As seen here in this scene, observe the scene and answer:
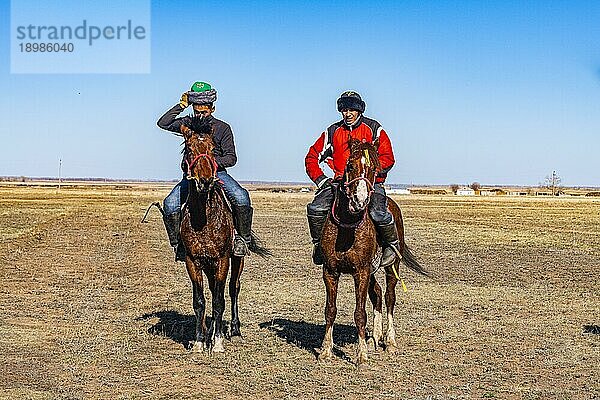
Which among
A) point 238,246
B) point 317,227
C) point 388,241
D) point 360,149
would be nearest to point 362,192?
point 360,149

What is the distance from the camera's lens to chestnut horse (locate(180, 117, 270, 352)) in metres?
8.81

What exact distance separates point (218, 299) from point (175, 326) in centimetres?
207

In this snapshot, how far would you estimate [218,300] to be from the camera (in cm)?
980

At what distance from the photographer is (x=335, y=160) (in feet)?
30.3

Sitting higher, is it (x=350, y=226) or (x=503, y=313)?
(x=350, y=226)

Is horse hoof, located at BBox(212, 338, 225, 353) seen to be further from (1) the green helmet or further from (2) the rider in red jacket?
(1) the green helmet

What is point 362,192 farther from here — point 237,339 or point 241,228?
point 237,339

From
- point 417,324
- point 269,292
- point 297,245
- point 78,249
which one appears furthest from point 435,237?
point 417,324

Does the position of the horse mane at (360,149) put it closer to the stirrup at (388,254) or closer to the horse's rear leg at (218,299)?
the stirrup at (388,254)

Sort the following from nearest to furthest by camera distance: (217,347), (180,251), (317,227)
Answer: (317,227) → (217,347) → (180,251)

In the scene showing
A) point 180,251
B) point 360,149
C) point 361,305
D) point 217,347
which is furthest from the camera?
point 180,251

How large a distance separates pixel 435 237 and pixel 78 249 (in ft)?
50.8

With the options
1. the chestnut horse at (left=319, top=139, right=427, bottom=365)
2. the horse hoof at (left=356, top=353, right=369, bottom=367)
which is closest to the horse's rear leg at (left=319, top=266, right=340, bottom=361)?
the chestnut horse at (left=319, top=139, right=427, bottom=365)

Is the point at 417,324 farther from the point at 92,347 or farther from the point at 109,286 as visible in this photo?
the point at 109,286
